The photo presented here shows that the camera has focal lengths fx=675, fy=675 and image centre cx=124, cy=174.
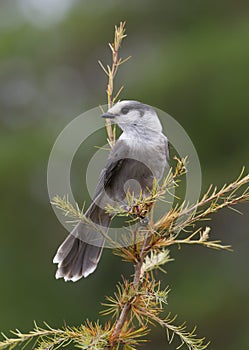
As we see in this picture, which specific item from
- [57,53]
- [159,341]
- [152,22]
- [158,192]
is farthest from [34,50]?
[158,192]

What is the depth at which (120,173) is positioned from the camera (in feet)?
7.55

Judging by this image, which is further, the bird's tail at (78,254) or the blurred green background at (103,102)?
the blurred green background at (103,102)

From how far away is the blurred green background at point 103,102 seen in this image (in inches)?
237

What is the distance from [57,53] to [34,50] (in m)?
A: 0.24

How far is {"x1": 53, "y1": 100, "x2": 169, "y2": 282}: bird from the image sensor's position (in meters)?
2.04

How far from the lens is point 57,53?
22.9ft

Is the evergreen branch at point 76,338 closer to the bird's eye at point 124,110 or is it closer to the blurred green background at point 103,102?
the bird's eye at point 124,110

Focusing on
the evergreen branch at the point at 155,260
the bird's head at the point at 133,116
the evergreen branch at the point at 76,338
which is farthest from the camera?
the bird's head at the point at 133,116

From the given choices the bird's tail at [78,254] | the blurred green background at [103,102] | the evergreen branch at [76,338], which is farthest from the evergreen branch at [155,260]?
the blurred green background at [103,102]

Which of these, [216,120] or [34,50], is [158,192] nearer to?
[216,120]

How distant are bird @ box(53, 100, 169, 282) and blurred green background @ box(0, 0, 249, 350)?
3265 mm

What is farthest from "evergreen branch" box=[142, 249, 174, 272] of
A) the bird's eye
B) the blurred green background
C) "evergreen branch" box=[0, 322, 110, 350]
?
the blurred green background

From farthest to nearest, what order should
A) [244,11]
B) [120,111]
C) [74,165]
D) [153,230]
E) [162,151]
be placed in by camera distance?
[244,11], [74,165], [162,151], [120,111], [153,230]

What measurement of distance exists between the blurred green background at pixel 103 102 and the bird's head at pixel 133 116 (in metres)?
3.28
